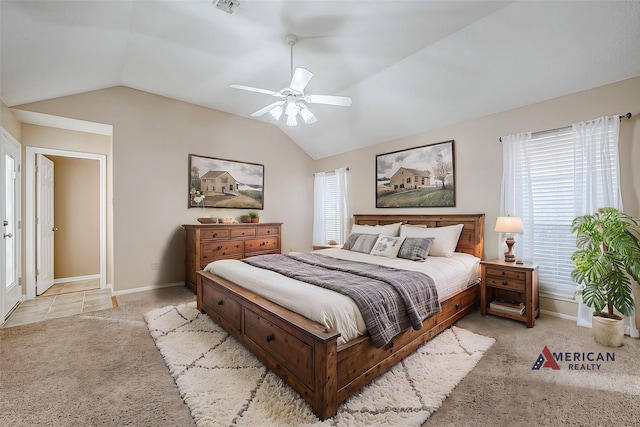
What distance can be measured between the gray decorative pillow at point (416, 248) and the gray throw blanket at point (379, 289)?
64 cm

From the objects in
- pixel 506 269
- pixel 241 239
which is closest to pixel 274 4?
pixel 241 239

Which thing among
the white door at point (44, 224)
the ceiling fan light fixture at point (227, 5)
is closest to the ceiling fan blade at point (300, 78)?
the ceiling fan light fixture at point (227, 5)

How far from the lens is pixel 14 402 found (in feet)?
5.87

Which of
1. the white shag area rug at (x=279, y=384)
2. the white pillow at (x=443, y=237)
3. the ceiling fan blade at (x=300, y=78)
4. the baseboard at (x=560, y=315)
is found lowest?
the white shag area rug at (x=279, y=384)

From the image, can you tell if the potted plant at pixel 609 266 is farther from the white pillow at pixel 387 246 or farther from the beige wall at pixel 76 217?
the beige wall at pixel 76 217

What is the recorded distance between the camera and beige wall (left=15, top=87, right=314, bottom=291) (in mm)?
4031

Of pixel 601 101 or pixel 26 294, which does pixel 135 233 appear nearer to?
pixel 26 294

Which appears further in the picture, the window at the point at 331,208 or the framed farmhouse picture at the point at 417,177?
the window at the point at 331,208

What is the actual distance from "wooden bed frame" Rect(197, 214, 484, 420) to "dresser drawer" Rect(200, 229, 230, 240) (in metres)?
1.28

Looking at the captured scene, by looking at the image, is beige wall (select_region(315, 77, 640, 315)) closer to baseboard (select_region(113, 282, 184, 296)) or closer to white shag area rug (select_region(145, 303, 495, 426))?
white shag area rug (select_region(145, 303, 495, 426))

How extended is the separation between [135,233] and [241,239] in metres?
1.54

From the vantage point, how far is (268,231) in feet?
16.4

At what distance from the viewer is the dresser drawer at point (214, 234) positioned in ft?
13.7

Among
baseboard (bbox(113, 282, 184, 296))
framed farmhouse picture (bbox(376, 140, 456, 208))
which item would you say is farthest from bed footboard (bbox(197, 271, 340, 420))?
framed farmhouse picture (bbox(376, 140, 456, 208))
